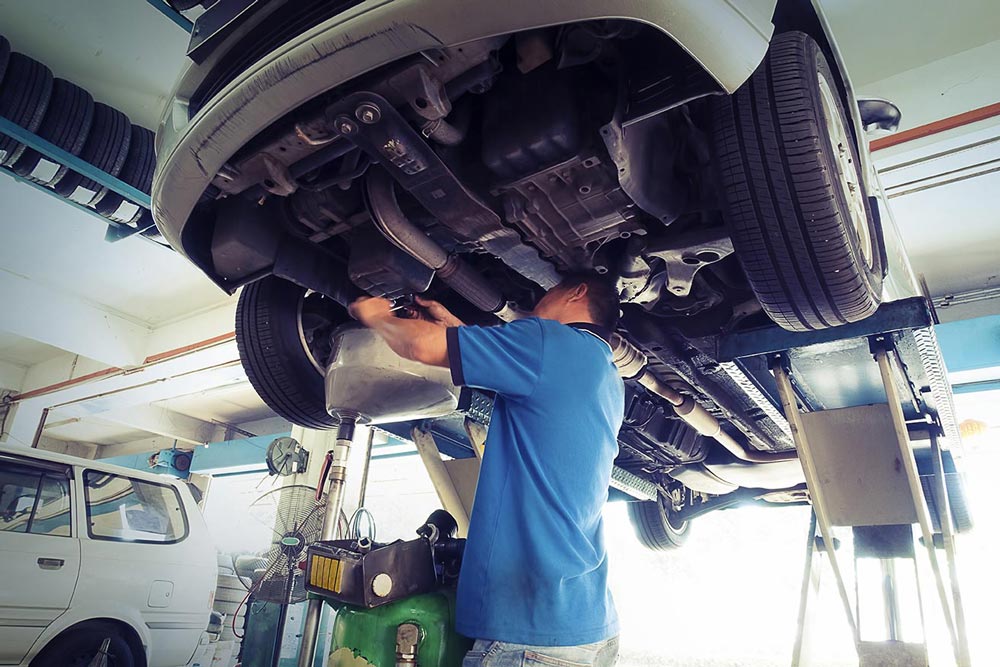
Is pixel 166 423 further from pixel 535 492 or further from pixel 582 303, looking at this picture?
pixel 535 492

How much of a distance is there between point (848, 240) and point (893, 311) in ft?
1.87

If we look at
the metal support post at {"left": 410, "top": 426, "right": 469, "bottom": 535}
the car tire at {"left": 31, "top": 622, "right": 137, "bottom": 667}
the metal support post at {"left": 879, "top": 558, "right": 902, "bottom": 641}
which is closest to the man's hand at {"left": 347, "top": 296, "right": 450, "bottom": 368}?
the metal support post at {"left": 410, "top": 426, "right": 469, "bottom": 535}

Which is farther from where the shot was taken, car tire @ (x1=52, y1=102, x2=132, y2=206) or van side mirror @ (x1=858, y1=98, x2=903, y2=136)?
car tire @ (x1=52, y1=102, x2=132, y2=206)

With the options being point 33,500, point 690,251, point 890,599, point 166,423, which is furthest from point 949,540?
point 166,423

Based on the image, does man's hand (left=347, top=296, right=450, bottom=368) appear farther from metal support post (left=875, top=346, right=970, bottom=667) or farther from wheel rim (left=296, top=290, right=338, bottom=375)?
metal support post (left=875, top=346, right=970, bottom=667)

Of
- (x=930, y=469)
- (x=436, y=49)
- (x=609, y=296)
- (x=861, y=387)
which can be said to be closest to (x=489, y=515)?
(x=609, y=296)

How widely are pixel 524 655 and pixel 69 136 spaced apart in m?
2.76

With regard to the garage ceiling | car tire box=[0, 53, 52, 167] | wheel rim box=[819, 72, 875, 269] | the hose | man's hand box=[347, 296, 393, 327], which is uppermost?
the garage ceiling

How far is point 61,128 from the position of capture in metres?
2.57

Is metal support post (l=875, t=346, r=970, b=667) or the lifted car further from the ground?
the lifted car

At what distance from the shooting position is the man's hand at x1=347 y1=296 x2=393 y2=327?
1.43m

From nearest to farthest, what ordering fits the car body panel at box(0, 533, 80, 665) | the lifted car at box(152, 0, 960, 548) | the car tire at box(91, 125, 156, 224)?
1. the lifted car at box(152, 0, 960, 548)
2. the car tire at box(91, 125, 156, 224)
3. the car body panel at box(0, 533, 80, 665)

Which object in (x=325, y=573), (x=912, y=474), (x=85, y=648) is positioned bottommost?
(x=85, y=648)

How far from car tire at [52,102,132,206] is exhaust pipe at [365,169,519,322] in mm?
1947
